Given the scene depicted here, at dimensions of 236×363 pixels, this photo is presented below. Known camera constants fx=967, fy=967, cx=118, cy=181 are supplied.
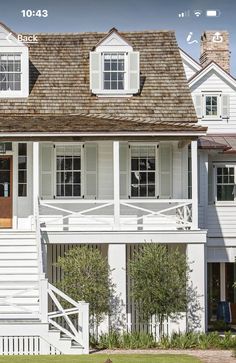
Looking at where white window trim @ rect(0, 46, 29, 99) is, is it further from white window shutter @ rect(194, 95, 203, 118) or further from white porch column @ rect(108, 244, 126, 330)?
white window shutter @ rect(194, 95, 203, 118)

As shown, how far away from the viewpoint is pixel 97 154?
96.2 ft

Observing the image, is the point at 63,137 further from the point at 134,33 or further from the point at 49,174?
the point at 134,33

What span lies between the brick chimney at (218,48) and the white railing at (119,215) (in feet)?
30.2

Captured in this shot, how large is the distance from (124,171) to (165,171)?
1.25 m

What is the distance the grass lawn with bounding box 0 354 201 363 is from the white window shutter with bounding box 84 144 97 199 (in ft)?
25.7

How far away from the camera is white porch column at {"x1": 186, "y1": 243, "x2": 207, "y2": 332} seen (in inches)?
1034

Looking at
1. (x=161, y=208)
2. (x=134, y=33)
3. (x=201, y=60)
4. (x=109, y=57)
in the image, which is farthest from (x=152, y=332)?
(x=201, y=60)

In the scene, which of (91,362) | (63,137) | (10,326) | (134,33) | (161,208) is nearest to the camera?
(91,362)

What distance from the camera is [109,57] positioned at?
30.3 m

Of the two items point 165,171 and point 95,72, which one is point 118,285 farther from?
point 95,72

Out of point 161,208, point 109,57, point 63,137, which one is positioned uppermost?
point 109,57

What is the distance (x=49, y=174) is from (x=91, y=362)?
9.42 meters

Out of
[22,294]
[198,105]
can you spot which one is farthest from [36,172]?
[198,105]

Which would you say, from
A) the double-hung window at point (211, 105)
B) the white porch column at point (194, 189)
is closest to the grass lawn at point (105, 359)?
the white porch column at point (194, 189)
